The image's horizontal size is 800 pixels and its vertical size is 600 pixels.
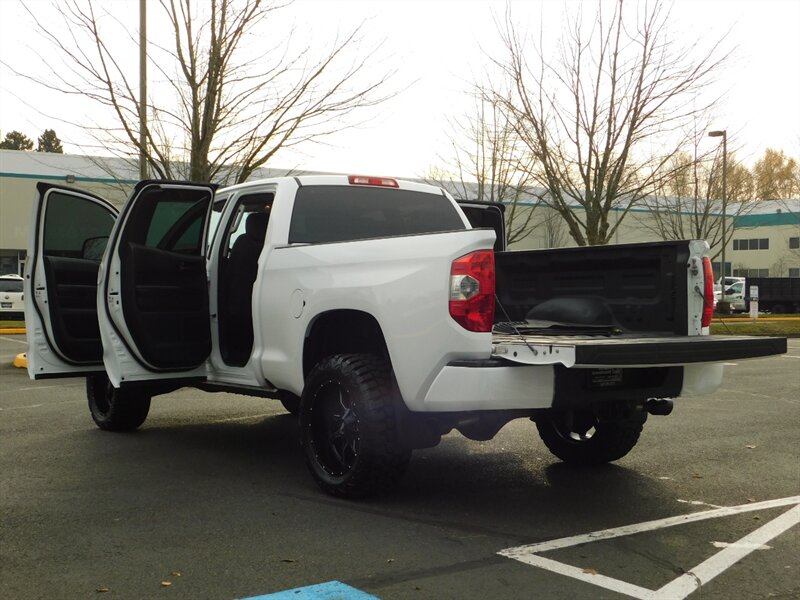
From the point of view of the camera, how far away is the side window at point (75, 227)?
721 centimetres

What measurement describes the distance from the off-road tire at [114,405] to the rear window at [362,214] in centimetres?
245

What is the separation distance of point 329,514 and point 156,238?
9.62 ft

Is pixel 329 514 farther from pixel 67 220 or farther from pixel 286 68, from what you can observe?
pixel 286 68

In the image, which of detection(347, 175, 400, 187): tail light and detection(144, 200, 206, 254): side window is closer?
detection(347, 175, 400, 187): tail light

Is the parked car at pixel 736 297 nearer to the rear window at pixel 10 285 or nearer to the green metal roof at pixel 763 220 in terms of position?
the rear window at pixel 10 285

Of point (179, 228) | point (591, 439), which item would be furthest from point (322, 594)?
point (179, 228)

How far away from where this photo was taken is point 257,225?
263 inches

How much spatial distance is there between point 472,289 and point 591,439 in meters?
2.26

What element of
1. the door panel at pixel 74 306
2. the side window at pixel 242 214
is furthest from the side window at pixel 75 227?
the side window at pixel 242 214

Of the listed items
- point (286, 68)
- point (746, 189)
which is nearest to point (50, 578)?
point (286, 68)

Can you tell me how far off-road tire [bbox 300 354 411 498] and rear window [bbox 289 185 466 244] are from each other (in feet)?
3.93

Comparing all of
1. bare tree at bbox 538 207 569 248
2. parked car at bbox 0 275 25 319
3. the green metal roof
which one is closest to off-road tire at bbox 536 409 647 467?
parked car at bbox 0 275 25 319

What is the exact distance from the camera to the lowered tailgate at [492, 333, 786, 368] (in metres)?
4.38

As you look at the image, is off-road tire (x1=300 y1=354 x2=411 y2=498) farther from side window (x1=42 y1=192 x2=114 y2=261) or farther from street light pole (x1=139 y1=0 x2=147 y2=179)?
street light pole (x1=139 y1=0 x2=147 y2=179)
